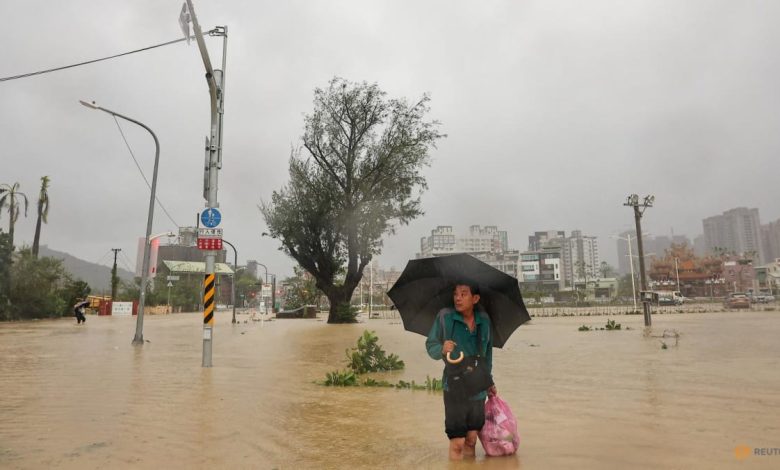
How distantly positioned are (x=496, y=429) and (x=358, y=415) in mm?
2788

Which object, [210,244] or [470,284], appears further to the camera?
[210,244]

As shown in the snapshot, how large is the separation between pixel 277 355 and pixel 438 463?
11.2m

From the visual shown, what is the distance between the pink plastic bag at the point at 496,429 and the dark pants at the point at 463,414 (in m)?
0.15

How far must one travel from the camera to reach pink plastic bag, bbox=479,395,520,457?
4.19m

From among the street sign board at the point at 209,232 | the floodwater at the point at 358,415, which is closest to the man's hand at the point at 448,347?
the floodwater at the point at 358,415

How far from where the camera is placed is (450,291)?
14.3 ft

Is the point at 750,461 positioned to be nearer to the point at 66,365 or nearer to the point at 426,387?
the point at 426,387

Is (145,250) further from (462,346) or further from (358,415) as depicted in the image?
(462,346)

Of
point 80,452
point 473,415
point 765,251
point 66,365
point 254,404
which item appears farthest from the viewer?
point 765,251

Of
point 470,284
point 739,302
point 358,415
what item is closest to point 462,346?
point 470,284

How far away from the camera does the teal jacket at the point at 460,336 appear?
4035mm

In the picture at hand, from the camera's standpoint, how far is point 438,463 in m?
4.30

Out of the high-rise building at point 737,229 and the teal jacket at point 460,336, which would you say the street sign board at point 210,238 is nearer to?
the teal jacket at point 460,336

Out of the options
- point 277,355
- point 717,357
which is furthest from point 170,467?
point 717,357
